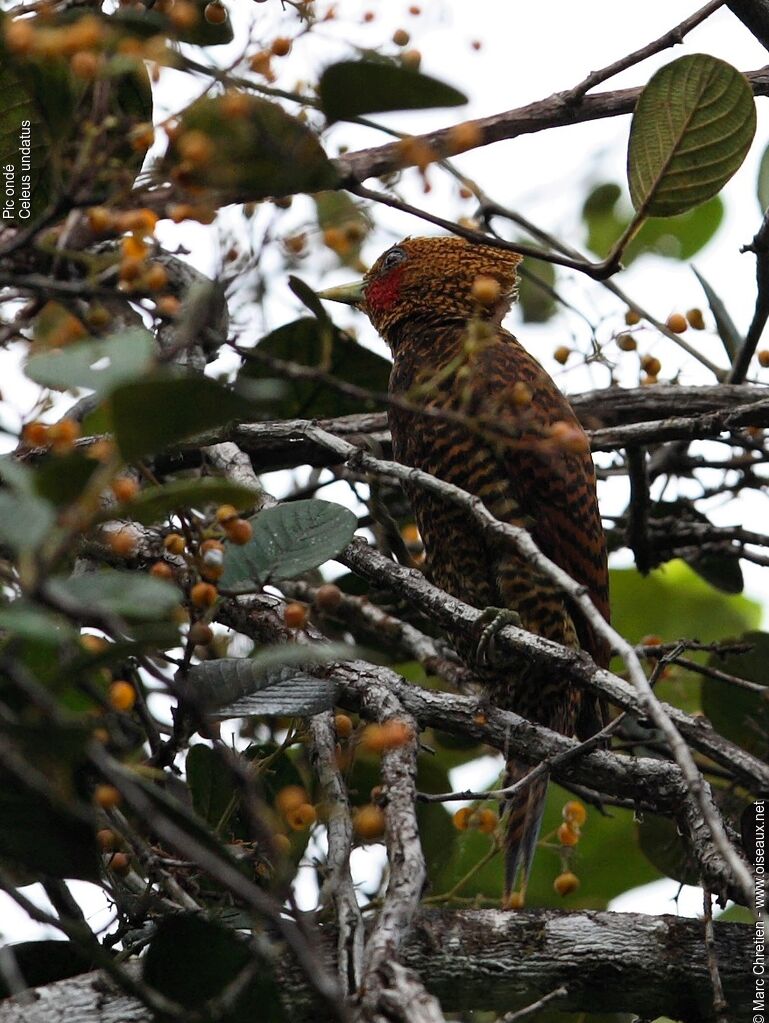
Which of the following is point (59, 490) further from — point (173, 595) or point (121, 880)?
point (121, 880)

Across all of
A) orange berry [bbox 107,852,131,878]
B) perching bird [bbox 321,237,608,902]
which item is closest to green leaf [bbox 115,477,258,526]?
orange berry [bbox 107,852,131,878]

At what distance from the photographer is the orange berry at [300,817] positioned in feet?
4.83

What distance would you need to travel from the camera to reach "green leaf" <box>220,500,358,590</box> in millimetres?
1505

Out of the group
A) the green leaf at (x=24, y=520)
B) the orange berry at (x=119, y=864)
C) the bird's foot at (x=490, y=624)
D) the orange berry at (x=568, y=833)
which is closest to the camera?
the green leaf at (x=24, y=520)

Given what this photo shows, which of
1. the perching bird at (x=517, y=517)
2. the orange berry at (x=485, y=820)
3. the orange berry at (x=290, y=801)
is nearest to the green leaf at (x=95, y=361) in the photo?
the orange berry at (x=290, y=801)

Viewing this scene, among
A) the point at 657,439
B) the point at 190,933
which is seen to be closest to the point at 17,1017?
the point at 190,933

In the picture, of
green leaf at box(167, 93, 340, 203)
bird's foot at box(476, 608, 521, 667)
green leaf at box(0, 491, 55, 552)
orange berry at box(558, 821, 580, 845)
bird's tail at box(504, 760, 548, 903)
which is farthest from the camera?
bird's tail at box(504, 760, 548, 903)

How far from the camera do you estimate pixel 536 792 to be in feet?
7.68

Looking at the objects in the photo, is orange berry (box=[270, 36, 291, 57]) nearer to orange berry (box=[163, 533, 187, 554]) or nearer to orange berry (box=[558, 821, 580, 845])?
orange berry (box=[163, 533, 187, 554])

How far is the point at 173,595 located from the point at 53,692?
0.19 m

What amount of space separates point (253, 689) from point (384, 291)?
77.8 inches

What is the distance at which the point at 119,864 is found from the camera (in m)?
1.70

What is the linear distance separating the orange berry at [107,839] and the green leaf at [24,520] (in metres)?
0.69

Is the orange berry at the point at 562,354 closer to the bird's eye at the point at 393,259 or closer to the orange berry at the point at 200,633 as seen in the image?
the bird's eye at the point at 393,259
